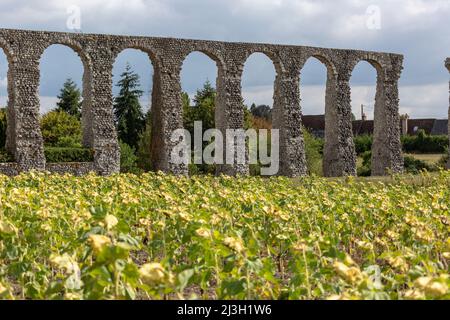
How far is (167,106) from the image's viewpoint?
2781 centimetres

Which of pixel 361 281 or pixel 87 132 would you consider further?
pixel 87 132

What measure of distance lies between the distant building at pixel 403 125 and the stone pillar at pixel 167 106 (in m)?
31.4

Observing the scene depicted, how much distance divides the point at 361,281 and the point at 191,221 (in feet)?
9.35

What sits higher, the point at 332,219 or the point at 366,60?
the point at 366,60

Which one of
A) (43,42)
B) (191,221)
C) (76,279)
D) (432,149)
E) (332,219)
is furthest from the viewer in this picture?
(432,149)

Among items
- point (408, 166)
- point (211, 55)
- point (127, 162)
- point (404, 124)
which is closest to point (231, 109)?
point (211, 55)

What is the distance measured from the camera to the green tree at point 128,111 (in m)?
45.6

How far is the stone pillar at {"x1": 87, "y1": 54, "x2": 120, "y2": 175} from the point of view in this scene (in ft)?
86.9

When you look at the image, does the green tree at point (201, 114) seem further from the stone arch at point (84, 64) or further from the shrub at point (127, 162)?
the stone arch at point (84, 64)

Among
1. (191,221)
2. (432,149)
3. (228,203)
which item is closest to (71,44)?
(228,203)

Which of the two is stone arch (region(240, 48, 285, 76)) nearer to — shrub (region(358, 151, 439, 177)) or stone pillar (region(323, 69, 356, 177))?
stone pillar (region(323, 69, 356, 177))

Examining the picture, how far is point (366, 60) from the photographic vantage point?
109ft
